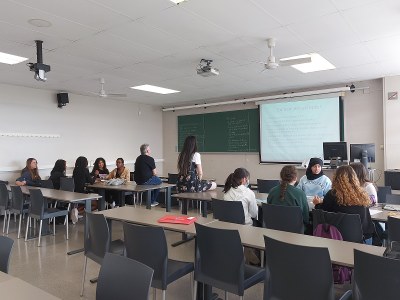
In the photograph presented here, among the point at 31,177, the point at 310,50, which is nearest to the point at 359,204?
the point at 310,50

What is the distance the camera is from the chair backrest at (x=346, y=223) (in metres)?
2.61

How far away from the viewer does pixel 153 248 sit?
2316 mm

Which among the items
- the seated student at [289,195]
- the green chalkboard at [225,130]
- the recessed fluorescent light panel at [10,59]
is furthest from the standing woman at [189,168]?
the green chalkboard at [225,130]

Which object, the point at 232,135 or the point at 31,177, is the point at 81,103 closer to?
the point at 31,177

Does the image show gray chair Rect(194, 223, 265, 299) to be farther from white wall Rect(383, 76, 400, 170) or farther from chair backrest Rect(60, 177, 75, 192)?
white wall Rect(383, 76, 400, 170)

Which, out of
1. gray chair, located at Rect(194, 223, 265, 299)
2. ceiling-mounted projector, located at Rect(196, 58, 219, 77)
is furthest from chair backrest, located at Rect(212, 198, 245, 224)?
ceiling-mounted projector, located at Rect(196, 58, 219, 77)

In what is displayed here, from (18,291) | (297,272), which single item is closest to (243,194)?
(297,272)

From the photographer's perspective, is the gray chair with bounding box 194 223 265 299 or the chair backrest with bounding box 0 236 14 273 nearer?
the chair backrest with bounding box 0 236 14 273

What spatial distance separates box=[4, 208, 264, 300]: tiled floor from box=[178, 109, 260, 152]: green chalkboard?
427 cm

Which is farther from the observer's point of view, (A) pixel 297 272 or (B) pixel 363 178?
(B) pixel 363 178

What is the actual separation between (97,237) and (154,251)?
73 cm

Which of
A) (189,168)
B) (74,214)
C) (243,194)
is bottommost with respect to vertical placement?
(74,214)

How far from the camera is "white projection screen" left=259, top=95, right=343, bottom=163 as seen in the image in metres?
7.18

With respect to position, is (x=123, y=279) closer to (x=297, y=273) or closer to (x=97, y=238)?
(x=297, y=273)
